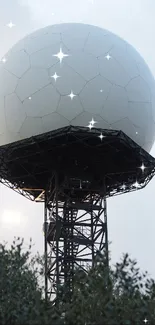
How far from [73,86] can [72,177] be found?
4.93m

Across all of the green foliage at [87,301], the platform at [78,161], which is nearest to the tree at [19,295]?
the green foliage at [87,301]

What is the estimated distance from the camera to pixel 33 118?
24828mm

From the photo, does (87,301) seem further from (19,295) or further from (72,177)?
(72,177)

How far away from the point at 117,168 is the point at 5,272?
15.0m

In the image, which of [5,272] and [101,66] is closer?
[5,272]

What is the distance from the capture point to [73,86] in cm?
2433

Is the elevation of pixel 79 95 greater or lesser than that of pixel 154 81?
lesser

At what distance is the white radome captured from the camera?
24438 millimetres

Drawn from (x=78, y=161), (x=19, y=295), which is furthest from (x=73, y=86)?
(x=19, y=295)

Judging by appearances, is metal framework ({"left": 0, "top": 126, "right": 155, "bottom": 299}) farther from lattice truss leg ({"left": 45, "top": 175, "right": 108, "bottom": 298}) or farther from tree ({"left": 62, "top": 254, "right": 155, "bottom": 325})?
tree ({"left": 62, "top": 254, "right": 155, "bottom": 325})

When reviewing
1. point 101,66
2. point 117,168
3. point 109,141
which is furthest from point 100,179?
point 101,66

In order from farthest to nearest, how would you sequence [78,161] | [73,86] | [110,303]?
[78,161] < [73,86] < [110,303]

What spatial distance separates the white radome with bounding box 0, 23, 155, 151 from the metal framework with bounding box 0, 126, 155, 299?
770 millimetres

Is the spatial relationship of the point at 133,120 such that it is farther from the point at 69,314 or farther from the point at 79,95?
the point at 69,314
